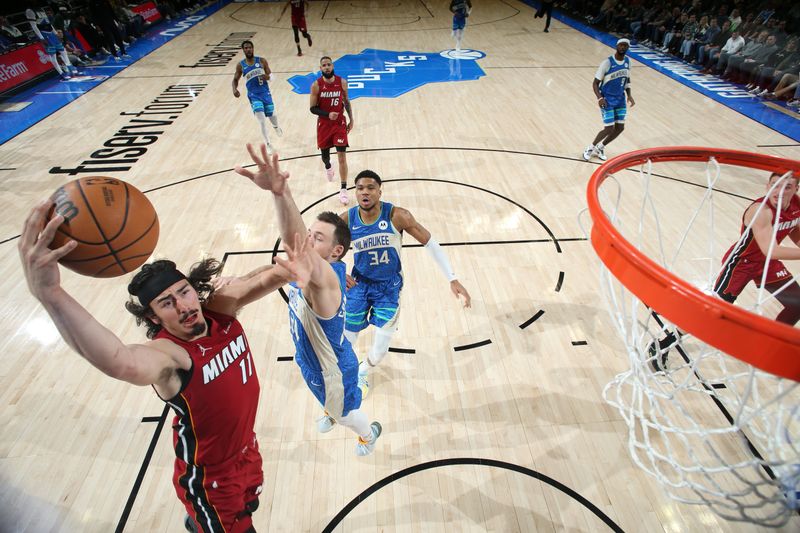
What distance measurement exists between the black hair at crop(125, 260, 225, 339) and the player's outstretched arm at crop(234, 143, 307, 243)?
502mm

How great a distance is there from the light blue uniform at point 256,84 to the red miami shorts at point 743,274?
256 inches

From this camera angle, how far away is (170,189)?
6.21 meters

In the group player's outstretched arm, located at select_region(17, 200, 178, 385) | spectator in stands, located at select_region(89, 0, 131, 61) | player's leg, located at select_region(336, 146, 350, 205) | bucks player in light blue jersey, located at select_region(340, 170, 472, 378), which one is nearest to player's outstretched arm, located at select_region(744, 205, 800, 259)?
bucks player in light blue jersey, located at select_region(340, 170, 472, 378)

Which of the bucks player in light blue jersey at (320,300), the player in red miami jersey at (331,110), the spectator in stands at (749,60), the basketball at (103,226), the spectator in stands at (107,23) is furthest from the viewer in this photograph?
the spectator in stands at (107,23)

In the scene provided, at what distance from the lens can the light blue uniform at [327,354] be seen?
231 cm

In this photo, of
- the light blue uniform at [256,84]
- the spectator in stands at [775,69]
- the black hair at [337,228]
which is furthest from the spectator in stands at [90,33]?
the spectator in stands at [775,69]

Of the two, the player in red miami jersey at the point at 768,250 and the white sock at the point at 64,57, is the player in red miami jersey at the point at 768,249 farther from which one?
the white sock at the point at 64,57

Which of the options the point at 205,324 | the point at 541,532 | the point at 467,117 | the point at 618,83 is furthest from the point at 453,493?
the point at 467,117

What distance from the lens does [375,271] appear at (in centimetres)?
318

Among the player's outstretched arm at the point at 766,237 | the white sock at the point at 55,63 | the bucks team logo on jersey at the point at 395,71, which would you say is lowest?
the bucks team logo on jersey at the point at 395,71

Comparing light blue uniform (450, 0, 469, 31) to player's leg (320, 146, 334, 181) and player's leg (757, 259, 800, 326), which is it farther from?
player's leg (757, 259, 800, 326)

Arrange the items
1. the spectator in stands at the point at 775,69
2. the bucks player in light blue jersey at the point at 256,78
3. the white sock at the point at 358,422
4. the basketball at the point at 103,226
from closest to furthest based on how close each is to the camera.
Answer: the basketball at the point at 103,226, the white sock at the point at 358,422, the bucks player in light blue jersey at the point at 256,78, the spectator in stands at the point at 775,69

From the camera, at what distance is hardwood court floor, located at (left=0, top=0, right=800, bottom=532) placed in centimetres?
275

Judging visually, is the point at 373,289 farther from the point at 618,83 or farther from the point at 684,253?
the point at 618,83
